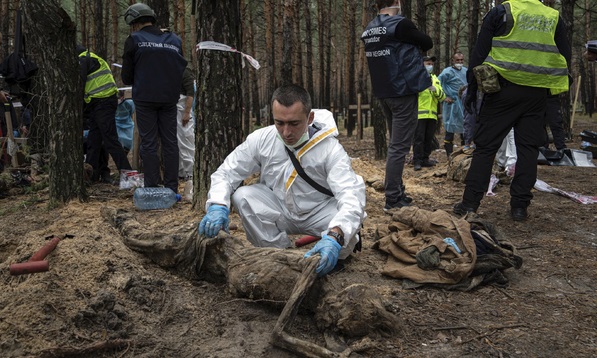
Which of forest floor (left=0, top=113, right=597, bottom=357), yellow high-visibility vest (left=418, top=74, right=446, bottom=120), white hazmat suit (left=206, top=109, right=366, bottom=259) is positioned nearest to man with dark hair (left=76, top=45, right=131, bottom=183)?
forest floor (left=0, top=113, right=597, bottom=357)

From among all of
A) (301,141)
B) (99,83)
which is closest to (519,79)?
(301,141)

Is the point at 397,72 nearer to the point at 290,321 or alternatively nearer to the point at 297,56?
the point at 290,321

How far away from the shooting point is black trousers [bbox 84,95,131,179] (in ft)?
21.1

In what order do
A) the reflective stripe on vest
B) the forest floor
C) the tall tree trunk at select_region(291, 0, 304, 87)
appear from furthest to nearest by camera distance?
the tall tree trunk at select_region(291, 0, 304, 87) < the reflective stripe on vest < the forest floor

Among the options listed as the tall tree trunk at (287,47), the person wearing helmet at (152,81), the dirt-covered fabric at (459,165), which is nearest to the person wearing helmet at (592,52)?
the dirt-covered fabric at (459,165)

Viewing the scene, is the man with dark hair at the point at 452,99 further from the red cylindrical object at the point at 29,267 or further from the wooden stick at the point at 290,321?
the red cylindrical object at the point at 29,267

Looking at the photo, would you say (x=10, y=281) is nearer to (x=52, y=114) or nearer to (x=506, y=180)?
(x=52, y=114)

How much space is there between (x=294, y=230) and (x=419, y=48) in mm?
2503

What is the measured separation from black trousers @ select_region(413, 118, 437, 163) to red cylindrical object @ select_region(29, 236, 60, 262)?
261 inches

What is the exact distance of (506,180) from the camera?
6637mm

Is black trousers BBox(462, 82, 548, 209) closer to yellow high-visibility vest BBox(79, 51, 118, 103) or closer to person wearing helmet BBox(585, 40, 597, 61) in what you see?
person wearing helmet BBox(585, 40, 597, 61)

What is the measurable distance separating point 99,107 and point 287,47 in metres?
6.16

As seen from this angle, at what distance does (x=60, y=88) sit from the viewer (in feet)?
16.6

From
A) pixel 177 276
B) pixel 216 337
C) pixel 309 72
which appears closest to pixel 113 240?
pixel 177 276
